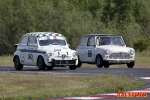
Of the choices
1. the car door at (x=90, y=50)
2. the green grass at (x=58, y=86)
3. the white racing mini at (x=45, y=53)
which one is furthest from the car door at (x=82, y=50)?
the green grass at (x=58, y=86)

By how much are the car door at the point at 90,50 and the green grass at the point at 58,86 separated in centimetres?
971

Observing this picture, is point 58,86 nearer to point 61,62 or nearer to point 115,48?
point 61,62

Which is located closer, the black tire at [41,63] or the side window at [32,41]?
the black tire at [41,63]

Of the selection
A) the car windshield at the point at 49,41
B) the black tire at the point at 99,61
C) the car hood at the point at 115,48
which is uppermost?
the car windshield at the point at 49,41

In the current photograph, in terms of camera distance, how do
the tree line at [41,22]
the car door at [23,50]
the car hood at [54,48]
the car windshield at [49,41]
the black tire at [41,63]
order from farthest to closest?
1. the tree line at [41,22]
2. the car door at [23,50]
3. the car windshield at [49,41]
4. the car hood at [54,48]
5. the black tire at [41,63]

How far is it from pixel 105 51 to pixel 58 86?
39.6ft

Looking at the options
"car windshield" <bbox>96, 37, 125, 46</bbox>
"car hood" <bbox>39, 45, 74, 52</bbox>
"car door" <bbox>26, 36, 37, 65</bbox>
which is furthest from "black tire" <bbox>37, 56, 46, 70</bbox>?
"car windshield" <bbox>96, 37, 125, 46</bbox>

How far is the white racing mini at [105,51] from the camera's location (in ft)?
99.5

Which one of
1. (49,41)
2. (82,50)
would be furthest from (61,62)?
(82,50)

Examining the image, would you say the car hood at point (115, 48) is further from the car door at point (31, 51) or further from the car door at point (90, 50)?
the car door at point (31, 51)

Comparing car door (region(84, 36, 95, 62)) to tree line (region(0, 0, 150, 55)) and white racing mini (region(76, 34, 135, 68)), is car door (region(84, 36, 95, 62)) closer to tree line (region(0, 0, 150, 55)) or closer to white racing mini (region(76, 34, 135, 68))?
white racing mini (region(76, 34, 135, 68))

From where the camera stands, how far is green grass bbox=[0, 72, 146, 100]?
52.6ft

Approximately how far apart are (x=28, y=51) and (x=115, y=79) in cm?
854

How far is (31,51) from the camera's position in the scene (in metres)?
27.8
